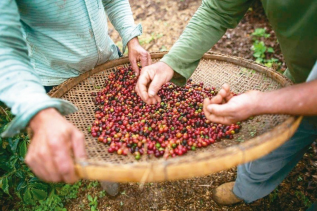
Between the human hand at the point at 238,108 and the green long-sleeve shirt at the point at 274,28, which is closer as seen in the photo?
the human hand at the point at 238,108

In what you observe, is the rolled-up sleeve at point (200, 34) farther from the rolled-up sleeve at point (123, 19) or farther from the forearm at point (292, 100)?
the forearm at point (292, 100)

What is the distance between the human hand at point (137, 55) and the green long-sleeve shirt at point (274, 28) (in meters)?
0.47

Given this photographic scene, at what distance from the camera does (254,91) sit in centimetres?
146

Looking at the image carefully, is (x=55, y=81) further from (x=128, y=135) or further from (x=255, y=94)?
(x=255, y=94)

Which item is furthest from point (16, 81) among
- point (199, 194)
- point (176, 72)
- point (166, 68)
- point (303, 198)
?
point (303, 198)

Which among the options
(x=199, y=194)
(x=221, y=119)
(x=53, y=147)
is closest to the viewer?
(x=53, y=147)

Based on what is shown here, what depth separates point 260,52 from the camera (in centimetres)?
472

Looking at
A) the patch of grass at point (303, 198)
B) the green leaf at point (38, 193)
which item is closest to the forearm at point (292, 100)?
the patch of grass at point (303, 198)

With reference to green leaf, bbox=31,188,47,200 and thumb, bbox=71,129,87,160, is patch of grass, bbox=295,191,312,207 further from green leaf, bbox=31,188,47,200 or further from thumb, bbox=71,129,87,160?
green leaf, bbox=31,188,47,200

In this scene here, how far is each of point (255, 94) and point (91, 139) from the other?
1372 mm

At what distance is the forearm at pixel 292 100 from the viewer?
127 cm

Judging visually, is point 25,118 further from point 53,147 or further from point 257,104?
point 257,104

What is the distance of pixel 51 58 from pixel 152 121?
3.51ft

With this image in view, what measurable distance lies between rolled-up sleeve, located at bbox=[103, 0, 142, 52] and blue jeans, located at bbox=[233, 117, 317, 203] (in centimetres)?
171
